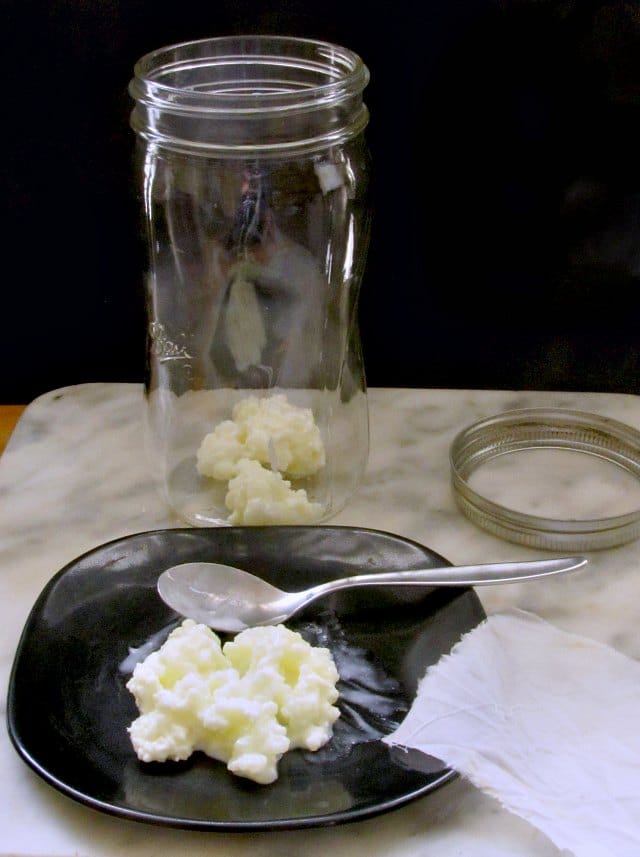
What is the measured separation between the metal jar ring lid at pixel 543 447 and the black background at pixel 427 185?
90 mm

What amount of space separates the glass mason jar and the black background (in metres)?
0.09

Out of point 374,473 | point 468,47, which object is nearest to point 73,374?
point 374,473

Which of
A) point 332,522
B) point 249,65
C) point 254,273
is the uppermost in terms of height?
point 249,65

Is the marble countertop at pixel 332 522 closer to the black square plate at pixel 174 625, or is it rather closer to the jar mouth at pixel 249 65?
the black square plate at pixel 174 625

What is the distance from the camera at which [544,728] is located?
54cm

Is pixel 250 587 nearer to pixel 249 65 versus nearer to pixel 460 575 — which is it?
pixel 460 575

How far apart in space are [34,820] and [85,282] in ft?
1.67

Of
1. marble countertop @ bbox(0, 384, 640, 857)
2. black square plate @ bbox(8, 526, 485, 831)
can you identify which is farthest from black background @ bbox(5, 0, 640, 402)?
black square plate @ bbox(8, 526, 485, 831)

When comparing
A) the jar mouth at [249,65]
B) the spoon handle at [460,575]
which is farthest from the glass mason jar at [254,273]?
the spoon handle at [460,575]

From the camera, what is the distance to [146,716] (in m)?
0.53

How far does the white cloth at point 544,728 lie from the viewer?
19.3 inches

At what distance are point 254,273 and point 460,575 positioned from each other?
266 millimetres

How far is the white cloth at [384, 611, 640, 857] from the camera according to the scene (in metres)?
0.49

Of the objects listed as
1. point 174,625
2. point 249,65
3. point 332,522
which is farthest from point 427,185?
point 174,625
